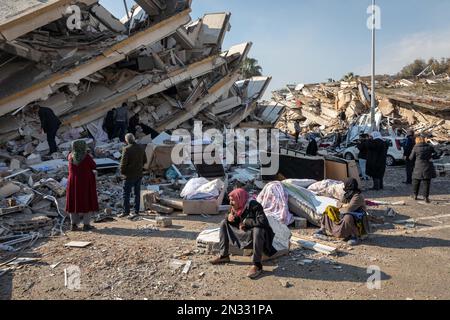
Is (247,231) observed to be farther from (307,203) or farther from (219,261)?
(307,203)

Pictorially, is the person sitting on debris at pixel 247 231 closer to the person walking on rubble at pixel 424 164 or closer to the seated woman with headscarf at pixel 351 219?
the seated woman with headscarf at pixel 351 219

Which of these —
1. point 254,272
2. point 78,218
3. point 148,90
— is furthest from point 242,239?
point 148,90

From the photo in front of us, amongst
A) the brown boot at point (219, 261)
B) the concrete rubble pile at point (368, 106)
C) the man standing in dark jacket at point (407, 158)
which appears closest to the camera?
the brown boot at point (219, 261)

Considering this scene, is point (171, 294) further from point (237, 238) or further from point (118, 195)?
point (118, 195)

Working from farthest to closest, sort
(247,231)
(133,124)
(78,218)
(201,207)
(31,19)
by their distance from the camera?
(133,124) < (31,19) < (201,207) < (78,218) < (247,231)

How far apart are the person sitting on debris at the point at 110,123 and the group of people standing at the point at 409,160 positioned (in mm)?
8147

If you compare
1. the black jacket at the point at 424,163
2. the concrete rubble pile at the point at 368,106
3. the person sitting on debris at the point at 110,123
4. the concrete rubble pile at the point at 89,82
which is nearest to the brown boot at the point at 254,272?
the concrete rubble pile at the point at 89,82

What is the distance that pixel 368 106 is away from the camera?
28.0 m

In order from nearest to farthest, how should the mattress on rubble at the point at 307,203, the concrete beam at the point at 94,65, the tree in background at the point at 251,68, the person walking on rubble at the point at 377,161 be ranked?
the mattress on rubble at the point at 307,203
the person walking on rubble at the point at 377,161
the concrete beam at the point at 94,65
the tree in background at the point at 251,68

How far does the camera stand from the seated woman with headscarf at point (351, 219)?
6.50 m

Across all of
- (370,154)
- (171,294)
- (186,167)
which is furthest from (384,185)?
(171,294)

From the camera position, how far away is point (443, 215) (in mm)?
8375

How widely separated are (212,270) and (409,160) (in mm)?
8363

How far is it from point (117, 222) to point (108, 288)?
9.82ft
